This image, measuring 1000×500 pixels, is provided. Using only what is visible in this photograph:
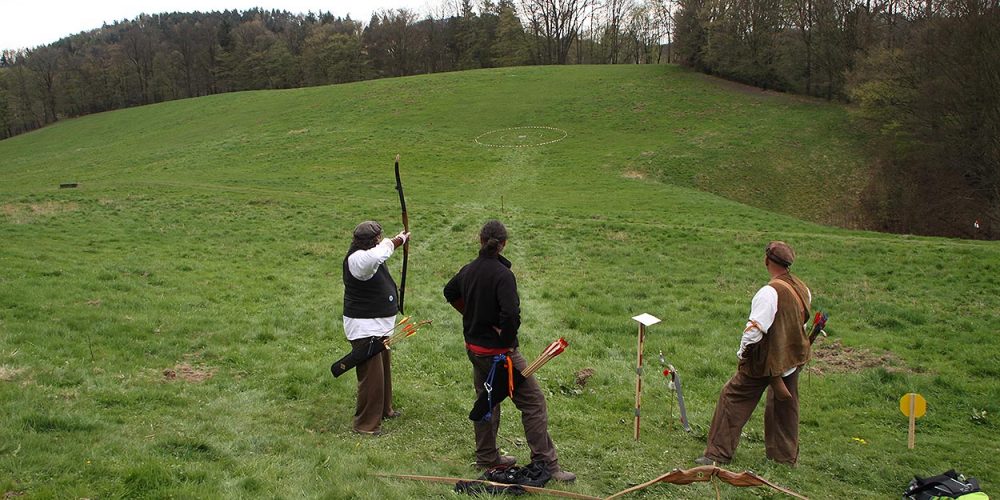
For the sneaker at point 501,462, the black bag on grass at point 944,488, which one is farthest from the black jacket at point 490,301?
the black bag on grass at point 944,488

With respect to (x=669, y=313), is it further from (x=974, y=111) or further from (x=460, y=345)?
(x=974, y=111)

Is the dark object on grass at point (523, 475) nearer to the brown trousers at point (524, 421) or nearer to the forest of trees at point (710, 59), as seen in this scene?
the brown trousers at point (524, 421)

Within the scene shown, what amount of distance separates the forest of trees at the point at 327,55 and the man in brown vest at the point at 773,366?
245 ft

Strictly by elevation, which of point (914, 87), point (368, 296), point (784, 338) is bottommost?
point (784, 338)

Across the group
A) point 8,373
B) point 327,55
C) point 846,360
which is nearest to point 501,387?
point 8,373

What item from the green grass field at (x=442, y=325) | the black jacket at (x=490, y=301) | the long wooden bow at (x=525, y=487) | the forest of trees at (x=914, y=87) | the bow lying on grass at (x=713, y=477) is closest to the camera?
the bow lying on grass at (x=713, y=477)

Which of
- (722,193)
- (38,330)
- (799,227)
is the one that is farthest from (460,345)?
(722,193)

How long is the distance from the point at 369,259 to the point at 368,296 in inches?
24.1

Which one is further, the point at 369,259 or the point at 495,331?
the point at 369,259

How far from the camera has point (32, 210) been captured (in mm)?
23828

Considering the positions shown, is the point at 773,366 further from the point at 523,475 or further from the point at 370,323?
the point at 370,323

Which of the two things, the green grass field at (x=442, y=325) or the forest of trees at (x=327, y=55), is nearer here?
the green grass field at (x=442, y=325)

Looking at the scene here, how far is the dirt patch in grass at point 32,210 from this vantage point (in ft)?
72.6

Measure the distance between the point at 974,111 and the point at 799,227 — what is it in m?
12.4
